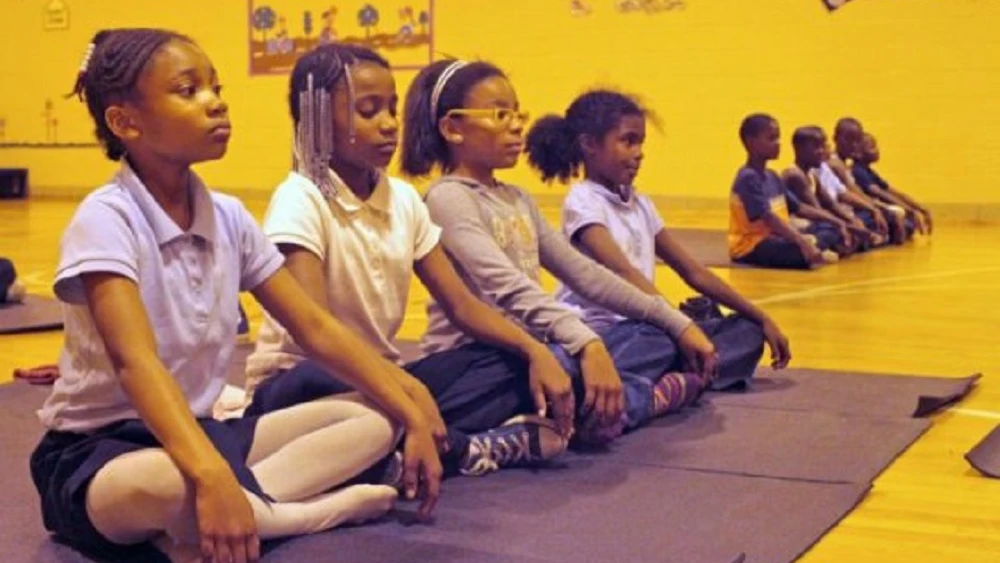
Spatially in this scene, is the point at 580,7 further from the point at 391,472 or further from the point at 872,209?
the point at 391,472

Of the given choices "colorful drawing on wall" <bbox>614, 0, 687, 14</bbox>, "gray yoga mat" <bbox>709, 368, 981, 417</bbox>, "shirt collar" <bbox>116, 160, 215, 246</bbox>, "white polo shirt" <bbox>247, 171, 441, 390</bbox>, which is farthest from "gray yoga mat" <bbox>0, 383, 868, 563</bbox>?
"colorful drawing on wall" <bbox>614, 0, 687, 14</bbox>

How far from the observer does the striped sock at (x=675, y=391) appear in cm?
293

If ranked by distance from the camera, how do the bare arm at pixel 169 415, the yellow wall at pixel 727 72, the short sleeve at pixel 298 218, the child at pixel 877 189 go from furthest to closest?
the yellow wall at pixel 727 72, the child at pixel 877 189, the short sleeve at pixel 298 218, the bare arm at pixel 169 415

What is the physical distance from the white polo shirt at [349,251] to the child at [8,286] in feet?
8.00

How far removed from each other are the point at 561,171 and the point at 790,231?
3160 millimetres

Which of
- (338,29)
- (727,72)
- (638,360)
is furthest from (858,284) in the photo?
(338,29)

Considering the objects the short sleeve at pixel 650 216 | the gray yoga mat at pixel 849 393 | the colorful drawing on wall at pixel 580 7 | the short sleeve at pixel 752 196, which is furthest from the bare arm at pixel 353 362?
the colorful drawing on wall at pixel 580 7

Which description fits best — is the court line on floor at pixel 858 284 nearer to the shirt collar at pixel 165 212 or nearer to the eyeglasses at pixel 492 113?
the eyeglasses at pixel 492 113

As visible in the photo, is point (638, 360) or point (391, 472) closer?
point (391, 472)

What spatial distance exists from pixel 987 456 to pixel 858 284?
308 cm

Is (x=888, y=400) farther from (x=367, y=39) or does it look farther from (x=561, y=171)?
(x=367, y=39)

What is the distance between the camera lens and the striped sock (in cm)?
293

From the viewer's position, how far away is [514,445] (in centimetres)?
251

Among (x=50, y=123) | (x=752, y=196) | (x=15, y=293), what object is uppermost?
(x=752, y=196)
